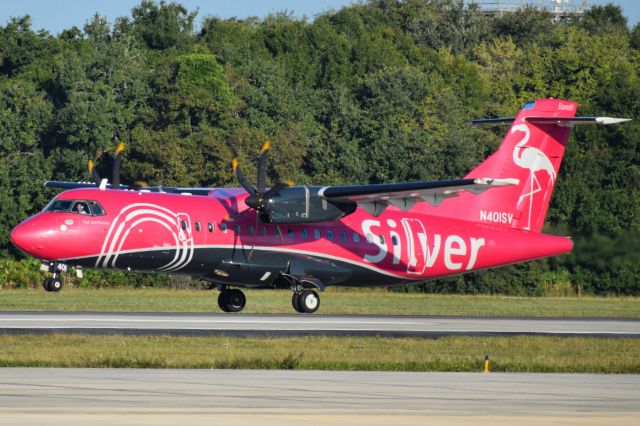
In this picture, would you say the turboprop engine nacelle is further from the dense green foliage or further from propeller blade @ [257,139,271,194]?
the dense green foliage

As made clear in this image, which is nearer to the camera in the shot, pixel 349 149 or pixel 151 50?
pixel 349 149

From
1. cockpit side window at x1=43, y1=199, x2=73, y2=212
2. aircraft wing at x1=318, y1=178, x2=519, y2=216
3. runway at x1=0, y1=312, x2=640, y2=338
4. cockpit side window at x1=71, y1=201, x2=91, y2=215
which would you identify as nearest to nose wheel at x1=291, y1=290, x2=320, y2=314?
runway at x1=0, y1=312, x2=640, y2=338

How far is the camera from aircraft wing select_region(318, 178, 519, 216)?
97.8 ft

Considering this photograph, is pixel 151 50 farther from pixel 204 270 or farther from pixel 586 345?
pixel 586 345

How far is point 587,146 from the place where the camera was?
62344 millimetres

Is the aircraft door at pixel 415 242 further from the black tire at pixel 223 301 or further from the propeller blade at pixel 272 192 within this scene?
the black tire at pixel 223 301

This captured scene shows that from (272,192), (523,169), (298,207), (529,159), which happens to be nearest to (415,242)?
(523,169)

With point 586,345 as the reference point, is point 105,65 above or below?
above

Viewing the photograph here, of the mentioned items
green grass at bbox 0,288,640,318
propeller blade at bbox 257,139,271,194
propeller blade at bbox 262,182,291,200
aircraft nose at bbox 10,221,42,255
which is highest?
propeller blade at bbox 257,139,271,194

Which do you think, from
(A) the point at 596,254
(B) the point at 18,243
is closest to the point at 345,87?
(A) the point at 596,254

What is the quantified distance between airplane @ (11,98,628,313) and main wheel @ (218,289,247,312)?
0.03 meters

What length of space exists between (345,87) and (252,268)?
152 feet

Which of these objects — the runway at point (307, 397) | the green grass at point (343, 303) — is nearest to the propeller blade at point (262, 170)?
the green grass at point (343, 303)

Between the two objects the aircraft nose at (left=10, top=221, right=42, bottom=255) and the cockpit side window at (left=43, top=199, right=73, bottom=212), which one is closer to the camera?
the aircraft nose at (left=10, top=221, right=42, bottom=255)
